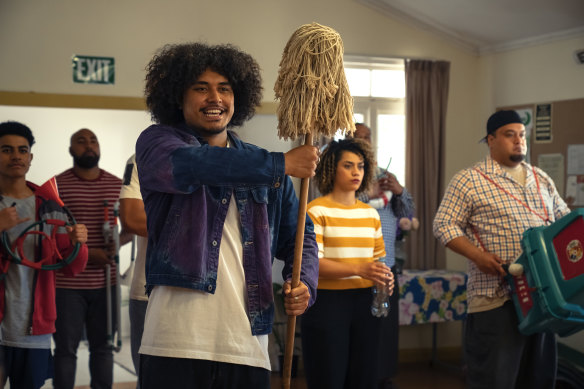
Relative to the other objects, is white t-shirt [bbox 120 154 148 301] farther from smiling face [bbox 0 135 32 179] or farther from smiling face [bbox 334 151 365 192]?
smiling face [bbox 334 151 365 192]

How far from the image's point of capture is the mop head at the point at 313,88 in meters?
1.77

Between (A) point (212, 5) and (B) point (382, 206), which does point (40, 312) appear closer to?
(B) point (382, 206)

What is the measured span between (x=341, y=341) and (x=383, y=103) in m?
3.06

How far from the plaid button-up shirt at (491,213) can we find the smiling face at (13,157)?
6.68 feet

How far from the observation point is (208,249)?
1.72 meters

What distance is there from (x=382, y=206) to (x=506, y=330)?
1.14 meters

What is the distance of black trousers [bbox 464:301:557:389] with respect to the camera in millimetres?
3359

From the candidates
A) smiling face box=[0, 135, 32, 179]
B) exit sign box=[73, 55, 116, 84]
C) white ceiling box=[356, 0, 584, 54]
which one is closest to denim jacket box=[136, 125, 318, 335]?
smiling face box=[0, 135, 32, 179]

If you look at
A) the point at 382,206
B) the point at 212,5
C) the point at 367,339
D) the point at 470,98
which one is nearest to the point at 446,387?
the point at 382,206

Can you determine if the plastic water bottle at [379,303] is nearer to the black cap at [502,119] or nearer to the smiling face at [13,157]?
the black cap at [502,119]

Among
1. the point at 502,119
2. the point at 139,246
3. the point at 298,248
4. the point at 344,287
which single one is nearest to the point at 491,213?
the point at 502,119

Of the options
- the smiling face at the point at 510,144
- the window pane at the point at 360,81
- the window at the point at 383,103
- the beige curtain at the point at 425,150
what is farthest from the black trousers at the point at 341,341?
the window pane at the point at 360,81

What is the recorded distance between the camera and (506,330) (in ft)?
11.0

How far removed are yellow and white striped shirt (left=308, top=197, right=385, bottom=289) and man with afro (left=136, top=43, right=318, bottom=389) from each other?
144cm
